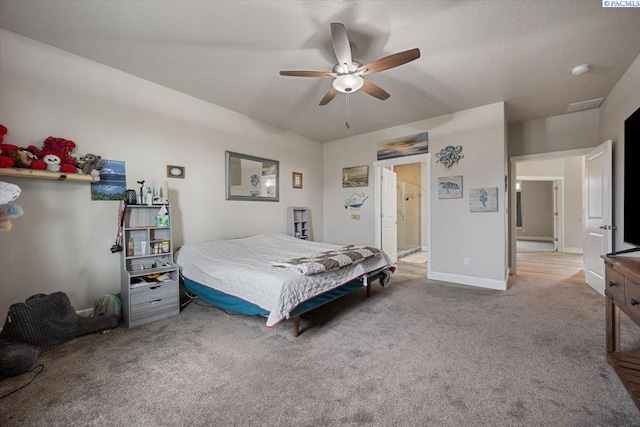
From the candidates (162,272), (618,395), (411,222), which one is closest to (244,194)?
(162,272)

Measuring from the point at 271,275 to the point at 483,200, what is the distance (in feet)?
11.0

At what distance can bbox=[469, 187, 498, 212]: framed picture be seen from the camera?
147 inches

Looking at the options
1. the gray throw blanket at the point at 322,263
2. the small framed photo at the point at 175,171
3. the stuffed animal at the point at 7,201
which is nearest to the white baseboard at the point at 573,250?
the gray throw blanket at the point at 322,263

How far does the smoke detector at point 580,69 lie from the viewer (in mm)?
2686

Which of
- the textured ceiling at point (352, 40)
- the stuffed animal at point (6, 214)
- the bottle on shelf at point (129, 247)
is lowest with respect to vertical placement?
the bottle on shelf at point (129, 247)

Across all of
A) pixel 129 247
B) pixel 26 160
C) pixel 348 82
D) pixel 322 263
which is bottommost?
pixel 322 263

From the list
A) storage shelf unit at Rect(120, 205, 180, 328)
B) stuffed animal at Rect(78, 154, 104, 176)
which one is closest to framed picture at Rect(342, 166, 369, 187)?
storage shelf unit at Rect(120, 205, 180, 328)

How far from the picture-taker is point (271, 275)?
221 centimetres

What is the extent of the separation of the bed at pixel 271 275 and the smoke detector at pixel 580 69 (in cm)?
291

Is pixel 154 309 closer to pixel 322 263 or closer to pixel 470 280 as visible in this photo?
pixel 322 263

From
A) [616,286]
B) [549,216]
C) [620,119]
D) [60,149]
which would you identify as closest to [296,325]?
[616,286]

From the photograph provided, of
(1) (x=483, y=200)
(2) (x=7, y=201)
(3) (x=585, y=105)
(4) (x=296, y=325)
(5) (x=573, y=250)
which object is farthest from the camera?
(5) (x=573, y=250)

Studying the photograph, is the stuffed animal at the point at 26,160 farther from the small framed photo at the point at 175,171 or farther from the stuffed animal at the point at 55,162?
the small framed photo at the point at 175,171

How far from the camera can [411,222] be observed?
24.2 ft
